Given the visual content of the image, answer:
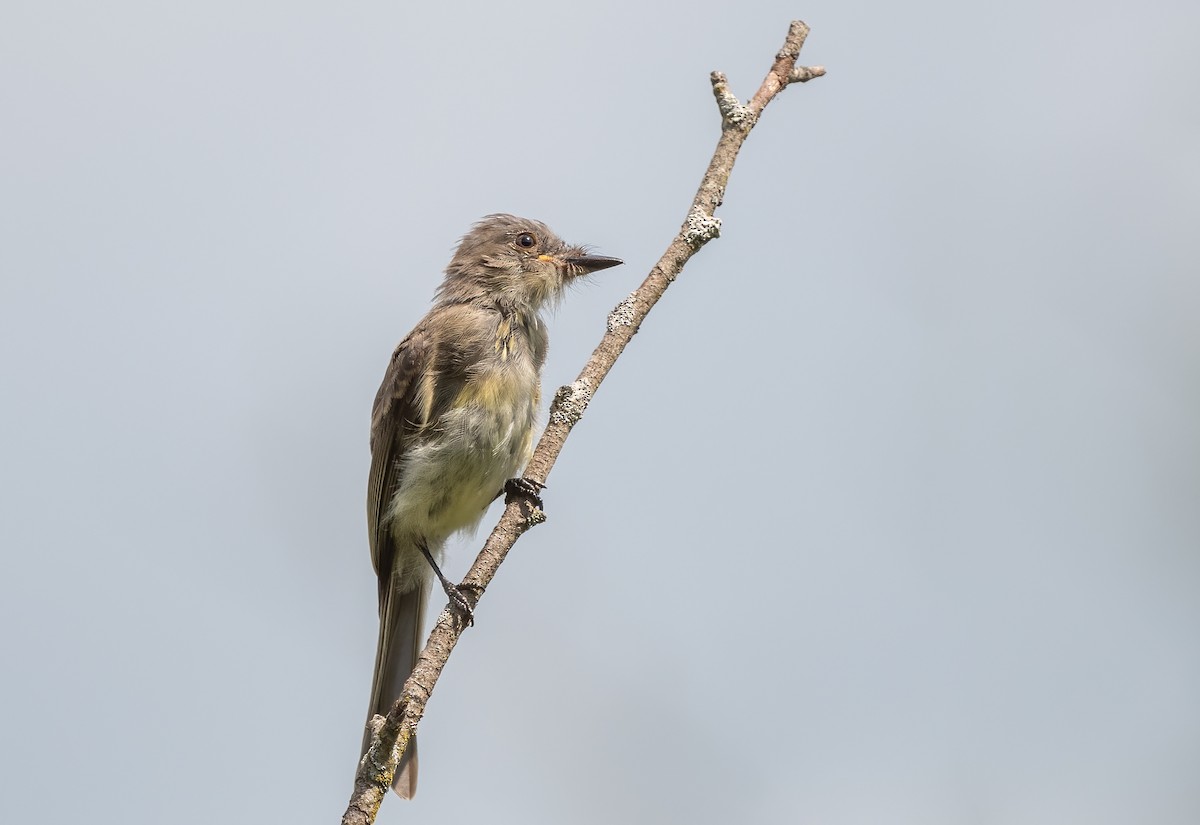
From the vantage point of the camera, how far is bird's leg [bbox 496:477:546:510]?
12.9ft

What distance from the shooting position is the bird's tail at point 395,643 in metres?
5.52

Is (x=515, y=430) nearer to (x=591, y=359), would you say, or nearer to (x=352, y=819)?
(x=591, y=359)

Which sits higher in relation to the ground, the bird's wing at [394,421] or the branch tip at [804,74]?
the branch tip at [804,74]

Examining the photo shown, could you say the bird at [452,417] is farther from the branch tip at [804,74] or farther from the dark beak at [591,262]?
the branch tip at [804,74]

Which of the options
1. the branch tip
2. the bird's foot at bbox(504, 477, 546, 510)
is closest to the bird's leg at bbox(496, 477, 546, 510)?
the bird's foot at bbox(504, 477, 546, 510)

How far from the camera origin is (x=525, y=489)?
14.6 ft

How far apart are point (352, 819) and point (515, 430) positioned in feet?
8.48

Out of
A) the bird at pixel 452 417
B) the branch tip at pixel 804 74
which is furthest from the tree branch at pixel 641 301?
the bird at pixel 452 417

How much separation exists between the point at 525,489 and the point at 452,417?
94 cm

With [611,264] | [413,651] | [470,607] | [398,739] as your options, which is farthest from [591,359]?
[413,651]

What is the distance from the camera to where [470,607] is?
3.86 metres

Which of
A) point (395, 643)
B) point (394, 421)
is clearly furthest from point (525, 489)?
point (395, 643)

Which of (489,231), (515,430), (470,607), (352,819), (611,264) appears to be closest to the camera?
(352,819)

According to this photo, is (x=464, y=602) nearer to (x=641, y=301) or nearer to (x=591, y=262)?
(x=641, y=301)
